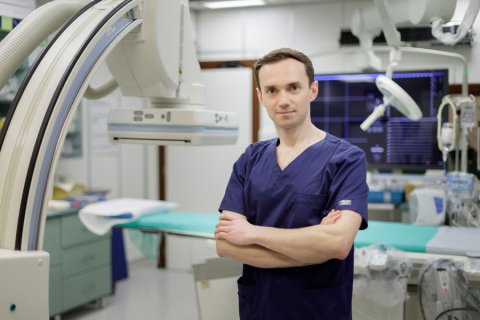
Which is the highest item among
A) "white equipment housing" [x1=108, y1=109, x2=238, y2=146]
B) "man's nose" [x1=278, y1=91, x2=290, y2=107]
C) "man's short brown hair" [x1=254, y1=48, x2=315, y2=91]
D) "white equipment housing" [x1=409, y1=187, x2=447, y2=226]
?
"man's short brown hair" [x1=254, y1=48, x2=315, y2=91]

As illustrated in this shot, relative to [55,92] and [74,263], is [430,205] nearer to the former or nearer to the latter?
[55,92]

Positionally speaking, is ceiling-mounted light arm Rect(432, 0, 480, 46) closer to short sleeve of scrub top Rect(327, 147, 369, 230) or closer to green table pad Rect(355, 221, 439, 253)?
green table pad Rect(355, 221, 439, 253)

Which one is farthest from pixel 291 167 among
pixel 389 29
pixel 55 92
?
pixel 389 29

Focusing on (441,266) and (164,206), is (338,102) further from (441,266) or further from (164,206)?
(441,266)

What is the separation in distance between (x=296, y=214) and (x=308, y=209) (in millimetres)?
40

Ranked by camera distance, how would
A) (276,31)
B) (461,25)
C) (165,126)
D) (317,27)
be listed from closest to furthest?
(165,126) < (461,25) < (317,27) < (276,31)

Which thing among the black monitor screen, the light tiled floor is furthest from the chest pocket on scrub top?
the light tiled floor

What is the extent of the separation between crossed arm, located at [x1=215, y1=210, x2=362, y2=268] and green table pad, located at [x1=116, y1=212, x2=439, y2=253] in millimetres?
981

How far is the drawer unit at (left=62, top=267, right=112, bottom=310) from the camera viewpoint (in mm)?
3723

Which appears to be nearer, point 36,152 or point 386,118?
point 36,152

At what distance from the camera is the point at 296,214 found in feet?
5.11

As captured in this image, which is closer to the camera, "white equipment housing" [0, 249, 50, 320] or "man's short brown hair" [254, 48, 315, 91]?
"white equipment housing" [0, 249, 50, 320]

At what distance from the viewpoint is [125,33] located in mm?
1424

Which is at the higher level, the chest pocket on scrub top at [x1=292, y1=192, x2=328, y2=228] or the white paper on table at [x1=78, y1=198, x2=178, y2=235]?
the chest pocket on scrub top at [x1=292, y1=192, x2=328, y2=228]
